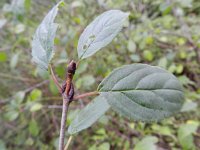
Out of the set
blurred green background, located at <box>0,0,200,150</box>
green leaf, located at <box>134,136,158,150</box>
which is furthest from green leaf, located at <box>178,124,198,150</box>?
green leaf, located at <box>134,136,158,150</box>

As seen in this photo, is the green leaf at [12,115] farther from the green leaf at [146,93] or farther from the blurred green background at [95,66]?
the green leaf at [146,93]

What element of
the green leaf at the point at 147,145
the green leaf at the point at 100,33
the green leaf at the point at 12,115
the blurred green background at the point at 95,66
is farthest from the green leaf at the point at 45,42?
the green leaf at the point at 12,115

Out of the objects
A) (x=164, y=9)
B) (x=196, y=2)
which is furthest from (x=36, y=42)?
(x=196, y=2)

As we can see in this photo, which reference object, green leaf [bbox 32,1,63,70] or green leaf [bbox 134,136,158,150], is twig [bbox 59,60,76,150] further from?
green leaf [bbox 134,136,158,150]

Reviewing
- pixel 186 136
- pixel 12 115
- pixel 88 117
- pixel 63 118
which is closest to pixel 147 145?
pixel 186 136

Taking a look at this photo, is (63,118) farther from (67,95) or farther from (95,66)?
(95,66)

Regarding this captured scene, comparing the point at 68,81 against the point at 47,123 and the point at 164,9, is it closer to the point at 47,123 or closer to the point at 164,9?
the point at 164,9
